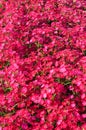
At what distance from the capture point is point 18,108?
517cm

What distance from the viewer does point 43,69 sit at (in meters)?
Answer: 5.61

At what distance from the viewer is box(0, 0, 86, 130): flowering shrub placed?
15.2 feet

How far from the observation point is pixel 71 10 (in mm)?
7906

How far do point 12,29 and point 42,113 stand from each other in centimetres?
273

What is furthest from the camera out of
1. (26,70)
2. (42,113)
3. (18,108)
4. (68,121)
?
(26,70)

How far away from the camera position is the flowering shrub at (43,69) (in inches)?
183

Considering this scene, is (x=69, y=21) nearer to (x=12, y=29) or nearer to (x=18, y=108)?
(x=12, y=29)

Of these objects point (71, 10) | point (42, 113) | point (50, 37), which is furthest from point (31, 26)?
point (42, 113)

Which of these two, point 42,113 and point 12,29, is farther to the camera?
point 12,29

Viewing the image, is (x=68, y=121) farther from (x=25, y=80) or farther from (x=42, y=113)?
(x=25, y=80)

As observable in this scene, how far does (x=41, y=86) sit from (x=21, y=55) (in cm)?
139

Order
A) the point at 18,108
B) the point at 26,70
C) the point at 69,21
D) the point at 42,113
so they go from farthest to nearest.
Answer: the point at 69,21 → the point at 26,70 → the point at 18,108 → the point at 42,113

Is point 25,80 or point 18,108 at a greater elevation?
point 25,80

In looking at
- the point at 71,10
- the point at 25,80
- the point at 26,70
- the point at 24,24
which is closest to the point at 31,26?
the point at 24,24
